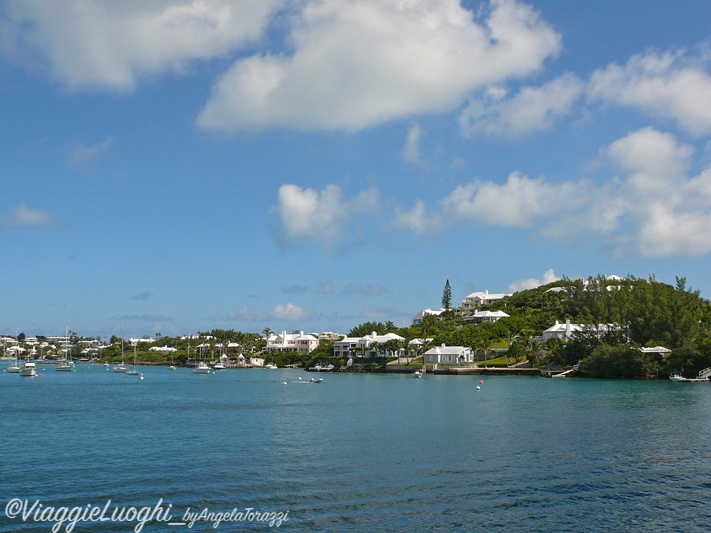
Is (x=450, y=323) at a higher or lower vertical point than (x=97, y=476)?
higher

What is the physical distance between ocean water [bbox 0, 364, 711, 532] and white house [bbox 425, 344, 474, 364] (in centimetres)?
7773

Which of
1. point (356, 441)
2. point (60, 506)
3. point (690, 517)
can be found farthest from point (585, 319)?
point (60, 506)

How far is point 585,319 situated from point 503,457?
94.3 metres

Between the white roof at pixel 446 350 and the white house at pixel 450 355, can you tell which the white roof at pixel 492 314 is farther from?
the white roof at pixel 446 350

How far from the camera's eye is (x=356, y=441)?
36000 mm

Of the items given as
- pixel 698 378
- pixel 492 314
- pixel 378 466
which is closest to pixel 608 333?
pixel 698 378

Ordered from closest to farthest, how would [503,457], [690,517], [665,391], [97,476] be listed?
[690,517] < [97,476] < [503,457] < [665,391]

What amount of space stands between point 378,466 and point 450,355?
4192 inches

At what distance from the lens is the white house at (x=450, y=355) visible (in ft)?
431

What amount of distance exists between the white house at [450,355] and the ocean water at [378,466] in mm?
77726

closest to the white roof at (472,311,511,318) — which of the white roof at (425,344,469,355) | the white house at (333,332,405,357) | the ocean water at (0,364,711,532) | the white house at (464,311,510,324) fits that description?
the white house at (464,311,510,324)

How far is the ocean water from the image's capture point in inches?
823

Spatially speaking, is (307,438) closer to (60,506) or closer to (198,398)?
(60,506)

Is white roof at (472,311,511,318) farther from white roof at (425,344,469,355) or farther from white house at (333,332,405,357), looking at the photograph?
white roof at (425,344,469,355)
